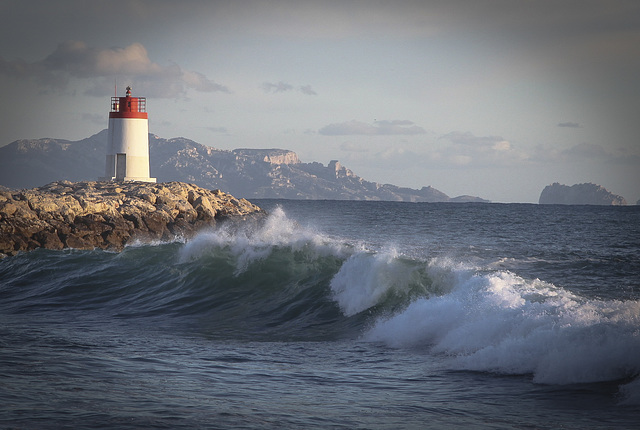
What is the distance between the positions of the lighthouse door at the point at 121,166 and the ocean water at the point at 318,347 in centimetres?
1584

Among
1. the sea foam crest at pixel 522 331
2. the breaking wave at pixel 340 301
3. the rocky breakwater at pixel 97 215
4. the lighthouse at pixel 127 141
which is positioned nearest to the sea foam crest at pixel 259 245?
the breaking wave at pixel 340 301

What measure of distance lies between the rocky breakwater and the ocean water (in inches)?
282

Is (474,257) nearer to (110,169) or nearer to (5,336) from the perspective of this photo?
(5,336)

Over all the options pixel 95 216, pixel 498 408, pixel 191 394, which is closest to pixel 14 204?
pixel 95 216

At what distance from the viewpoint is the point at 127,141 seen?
30.5m

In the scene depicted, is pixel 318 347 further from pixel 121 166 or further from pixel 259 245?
pixel 121 166

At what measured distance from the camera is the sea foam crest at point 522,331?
21.6 feet

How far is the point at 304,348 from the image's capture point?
8633 mm

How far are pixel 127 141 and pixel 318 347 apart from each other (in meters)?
24.3

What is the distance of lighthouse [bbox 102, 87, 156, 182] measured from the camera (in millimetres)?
30406

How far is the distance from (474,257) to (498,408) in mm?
15228

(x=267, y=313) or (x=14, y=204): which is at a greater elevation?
(x=14, y=204)

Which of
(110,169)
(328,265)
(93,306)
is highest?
(110,169)

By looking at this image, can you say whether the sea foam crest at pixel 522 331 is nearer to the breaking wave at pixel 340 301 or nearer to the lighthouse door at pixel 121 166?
the breaking wave at pixel 340 301
